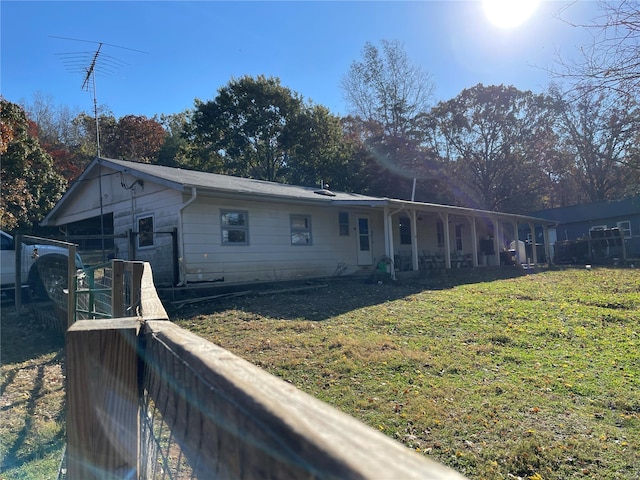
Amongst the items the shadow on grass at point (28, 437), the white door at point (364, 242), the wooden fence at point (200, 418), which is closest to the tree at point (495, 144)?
the white door at point (364, 242)

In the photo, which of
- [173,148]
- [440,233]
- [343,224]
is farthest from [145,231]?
[173,148]

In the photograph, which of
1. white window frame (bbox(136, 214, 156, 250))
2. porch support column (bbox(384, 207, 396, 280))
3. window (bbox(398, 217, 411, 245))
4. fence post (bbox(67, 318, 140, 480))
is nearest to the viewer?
fence post (bbox(67, 318, 140, 480))

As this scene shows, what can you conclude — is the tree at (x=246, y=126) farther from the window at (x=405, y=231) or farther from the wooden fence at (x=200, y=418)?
the wooden fence at (x=200, y=418)

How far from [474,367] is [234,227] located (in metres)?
8.57

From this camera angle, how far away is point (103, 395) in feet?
4.30

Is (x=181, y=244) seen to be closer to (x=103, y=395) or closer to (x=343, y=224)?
(x=343, y=224)

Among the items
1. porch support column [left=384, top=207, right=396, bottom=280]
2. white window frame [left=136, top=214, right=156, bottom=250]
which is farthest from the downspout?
porch support column [left=384, top=207, right=396, bottom=280]

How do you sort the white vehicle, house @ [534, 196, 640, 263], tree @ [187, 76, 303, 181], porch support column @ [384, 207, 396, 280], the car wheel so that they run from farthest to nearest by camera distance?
1. tree @ [187, 76, 303, 181]
2. house @ [534, 196, 640, 263]
3. porch support column @ [384, 207, 396, 280]
4. the white vehicle
5. the car wheel

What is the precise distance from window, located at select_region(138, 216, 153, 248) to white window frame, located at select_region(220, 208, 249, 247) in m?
2.16

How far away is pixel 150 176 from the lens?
40.3 ft

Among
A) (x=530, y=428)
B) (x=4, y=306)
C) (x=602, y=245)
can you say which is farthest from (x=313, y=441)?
(x=602, y=245)

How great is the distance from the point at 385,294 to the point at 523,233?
2650 cm

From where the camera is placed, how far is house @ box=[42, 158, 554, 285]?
12.1 m

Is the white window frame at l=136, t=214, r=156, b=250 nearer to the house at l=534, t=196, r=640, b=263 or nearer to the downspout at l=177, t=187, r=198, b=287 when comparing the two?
the downspout at l=177, t=187, r=198, b=287
